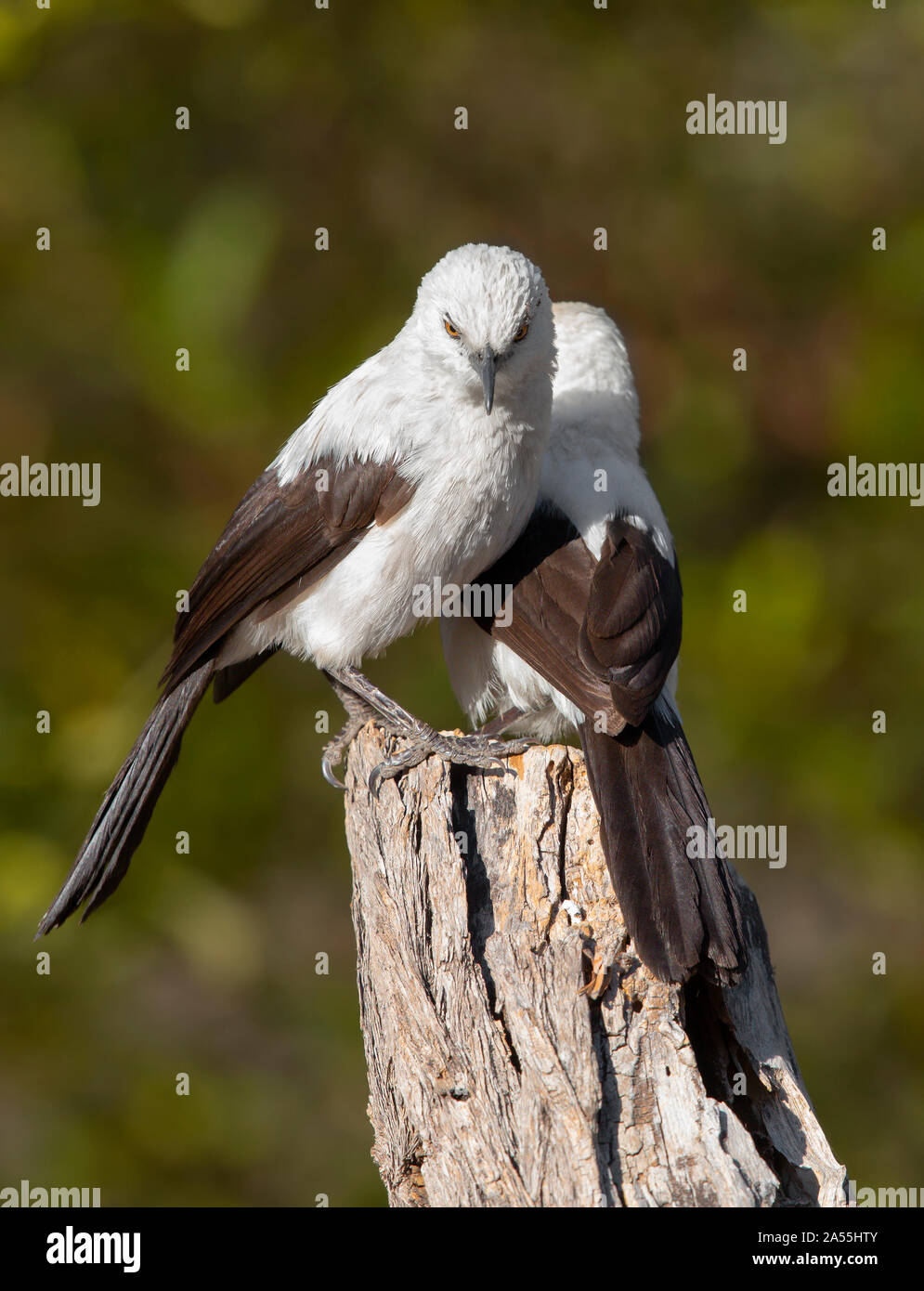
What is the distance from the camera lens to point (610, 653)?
343cm

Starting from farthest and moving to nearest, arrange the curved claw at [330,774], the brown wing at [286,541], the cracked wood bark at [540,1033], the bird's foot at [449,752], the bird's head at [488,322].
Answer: the curved claw at [330,774] < the brown wing at [286,541] < the bird's head at [488,322] < the bird's foot at [449,752] < the cracked wood bark at [540,1033]

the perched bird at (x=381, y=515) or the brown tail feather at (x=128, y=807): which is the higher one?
the perched bird at (x=381, y=515)

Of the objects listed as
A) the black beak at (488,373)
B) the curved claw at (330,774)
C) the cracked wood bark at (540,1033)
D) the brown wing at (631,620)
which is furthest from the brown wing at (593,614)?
the curved claw at (330,774)

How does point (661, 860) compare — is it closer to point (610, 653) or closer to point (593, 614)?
point (610, 653)

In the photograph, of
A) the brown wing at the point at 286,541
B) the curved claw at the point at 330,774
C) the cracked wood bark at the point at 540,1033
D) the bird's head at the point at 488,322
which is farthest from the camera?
the curved claw at the point at 330,774

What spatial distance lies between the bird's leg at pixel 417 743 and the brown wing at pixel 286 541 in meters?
0.37

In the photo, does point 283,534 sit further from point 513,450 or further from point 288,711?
point 288,711

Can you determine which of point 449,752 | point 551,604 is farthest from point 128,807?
point 551,604

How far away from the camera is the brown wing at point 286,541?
3801 millimetres

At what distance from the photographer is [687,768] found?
11.1ft

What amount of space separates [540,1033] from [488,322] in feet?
6.05

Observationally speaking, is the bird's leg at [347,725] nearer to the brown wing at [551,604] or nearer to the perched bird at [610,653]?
the perched bird at [610,653]

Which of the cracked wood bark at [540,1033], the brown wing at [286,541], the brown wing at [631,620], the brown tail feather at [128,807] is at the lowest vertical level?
the cracked wood bark at [540,1033]

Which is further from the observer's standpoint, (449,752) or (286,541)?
(286,541)
